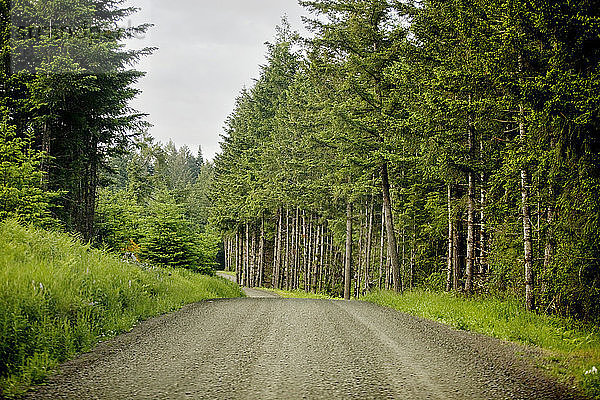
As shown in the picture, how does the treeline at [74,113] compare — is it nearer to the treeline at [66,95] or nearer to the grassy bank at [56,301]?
A: the treeline at [66,95]

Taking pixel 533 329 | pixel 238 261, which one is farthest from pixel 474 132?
pixel 238 261

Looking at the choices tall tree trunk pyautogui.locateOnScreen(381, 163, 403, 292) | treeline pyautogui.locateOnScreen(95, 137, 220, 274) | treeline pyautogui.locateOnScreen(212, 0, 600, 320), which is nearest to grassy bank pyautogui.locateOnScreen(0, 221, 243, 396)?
treeline pyautogui.locateOnScreen(95, 137, 220, 274)

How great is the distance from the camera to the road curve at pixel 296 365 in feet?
15.6

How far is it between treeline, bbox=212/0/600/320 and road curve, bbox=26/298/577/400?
2641 mm

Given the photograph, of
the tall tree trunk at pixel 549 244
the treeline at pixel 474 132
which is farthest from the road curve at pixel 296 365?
the treeline at pixel 474 132

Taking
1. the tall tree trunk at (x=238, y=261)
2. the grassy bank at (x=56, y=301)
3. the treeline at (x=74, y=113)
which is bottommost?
the tall tree trunk at (x=238, y=261)

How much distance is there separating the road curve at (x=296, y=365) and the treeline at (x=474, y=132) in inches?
104

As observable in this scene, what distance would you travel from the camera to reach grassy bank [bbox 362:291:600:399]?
5.84 meters

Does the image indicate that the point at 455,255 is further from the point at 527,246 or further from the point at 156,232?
the point at 156,232

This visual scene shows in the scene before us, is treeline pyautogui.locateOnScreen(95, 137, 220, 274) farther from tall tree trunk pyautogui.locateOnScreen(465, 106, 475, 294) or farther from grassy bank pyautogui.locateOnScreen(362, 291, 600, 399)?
tall tree trunk pyautogui.locateOnScreen(465, 106, 475, 294)

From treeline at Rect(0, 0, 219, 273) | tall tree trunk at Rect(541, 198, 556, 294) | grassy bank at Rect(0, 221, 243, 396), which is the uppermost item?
treeline at Rect(0, 0, 219, 273)

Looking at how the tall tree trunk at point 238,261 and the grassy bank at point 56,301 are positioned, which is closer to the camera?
the grassy bank at point 56,301

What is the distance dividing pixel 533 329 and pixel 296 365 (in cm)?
506

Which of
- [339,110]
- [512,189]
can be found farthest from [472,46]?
[339,110]
